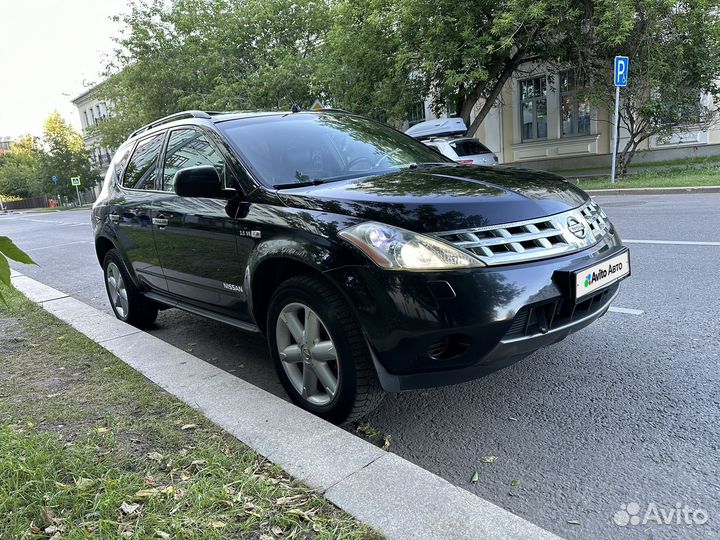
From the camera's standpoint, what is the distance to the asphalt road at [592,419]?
7.07 ft

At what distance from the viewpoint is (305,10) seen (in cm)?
2384

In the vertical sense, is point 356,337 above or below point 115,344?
above

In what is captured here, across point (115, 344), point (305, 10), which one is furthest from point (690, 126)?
point (115, 344)

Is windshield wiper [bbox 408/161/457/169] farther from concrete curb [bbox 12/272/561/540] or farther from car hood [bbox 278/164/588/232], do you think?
concrete curb [bbox 12/272/561/540]

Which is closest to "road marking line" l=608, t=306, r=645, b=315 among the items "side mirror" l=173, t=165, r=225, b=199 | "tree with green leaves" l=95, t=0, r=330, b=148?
"side mirror" l=173, t=165, r=225, b=199

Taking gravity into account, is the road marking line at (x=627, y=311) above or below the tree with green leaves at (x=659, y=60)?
below

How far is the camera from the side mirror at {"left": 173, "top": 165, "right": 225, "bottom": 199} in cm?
321

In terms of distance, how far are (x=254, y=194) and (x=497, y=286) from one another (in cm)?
151

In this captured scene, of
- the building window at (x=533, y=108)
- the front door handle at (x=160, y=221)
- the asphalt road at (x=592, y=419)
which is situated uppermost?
the building window at (x=533, y=108)

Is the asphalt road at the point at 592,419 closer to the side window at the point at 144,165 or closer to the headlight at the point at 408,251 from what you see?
the headlight at the point at 408,251

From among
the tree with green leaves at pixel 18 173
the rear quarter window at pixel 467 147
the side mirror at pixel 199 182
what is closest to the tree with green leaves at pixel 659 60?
the rear quarter window at pixel 467 147

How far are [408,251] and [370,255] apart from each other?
171mm

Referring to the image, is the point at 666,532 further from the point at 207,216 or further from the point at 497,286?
the point at 207,216

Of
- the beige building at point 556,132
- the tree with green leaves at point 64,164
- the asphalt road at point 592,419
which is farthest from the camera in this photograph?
the tree with green leaves at point 64,164
